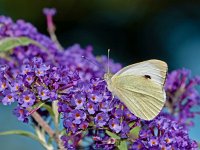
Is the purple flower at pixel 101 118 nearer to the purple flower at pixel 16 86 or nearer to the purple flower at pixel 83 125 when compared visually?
the purple flower at pixel 83 125

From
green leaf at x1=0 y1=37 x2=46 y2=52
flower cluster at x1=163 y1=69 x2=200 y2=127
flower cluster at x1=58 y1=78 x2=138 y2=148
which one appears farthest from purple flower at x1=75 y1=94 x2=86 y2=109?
flower cluster at x1=163 y1=69 x2=200 y2=127

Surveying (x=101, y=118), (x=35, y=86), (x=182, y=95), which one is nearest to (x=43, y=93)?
(x=35, y=86)

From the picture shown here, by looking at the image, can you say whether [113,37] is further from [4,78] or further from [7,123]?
[4,78]

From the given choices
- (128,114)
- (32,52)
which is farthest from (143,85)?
(32,52)

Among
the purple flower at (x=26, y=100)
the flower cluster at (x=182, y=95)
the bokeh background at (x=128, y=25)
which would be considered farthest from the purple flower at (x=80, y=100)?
the bokeh background at (x=128, y=25)

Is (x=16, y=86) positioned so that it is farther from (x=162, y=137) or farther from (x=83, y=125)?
(x=162, y=137)

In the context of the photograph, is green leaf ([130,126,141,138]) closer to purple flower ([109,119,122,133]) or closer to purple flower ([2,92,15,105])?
purple flower ([109,119,122,133])
